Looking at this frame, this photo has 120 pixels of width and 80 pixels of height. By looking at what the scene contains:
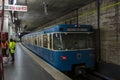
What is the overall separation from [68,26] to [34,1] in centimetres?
478

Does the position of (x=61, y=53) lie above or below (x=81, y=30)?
below

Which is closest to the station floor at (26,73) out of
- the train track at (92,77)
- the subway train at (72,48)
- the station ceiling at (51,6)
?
the subway train at (72,48)

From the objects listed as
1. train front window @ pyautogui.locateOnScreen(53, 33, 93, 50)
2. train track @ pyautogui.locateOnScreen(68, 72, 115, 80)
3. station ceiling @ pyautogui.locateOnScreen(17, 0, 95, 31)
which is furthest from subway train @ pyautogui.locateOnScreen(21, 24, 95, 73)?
station ceiling @ pyautogui.locateOnScreen(17, 0, 95, 31)

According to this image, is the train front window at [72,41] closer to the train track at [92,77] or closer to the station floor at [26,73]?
the station floor at [26,73]

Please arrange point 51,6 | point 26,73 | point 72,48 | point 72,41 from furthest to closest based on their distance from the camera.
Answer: point 51,6, point 72,41, point 72,48, point 26,73

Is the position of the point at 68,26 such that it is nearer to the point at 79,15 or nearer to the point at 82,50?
the point at 82,50

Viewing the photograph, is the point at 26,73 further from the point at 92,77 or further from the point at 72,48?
the point at 92,77

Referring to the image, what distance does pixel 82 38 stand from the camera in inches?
530

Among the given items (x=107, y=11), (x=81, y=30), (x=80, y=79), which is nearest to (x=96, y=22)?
(x=107, y=11)

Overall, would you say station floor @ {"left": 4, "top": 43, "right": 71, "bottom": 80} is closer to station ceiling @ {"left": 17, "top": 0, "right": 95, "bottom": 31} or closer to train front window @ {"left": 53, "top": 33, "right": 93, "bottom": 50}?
train front window @ {"left": 53, "top": 33, "right": 93, "bottom": 50}

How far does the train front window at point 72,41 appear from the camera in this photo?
42.1 feet

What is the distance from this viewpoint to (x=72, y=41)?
1315cm

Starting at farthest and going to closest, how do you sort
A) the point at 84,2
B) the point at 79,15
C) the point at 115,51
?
the point at 79,15, the point at 84,2, the point at 115,51

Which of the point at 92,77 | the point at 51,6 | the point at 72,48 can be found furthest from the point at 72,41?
the point at 51,6
